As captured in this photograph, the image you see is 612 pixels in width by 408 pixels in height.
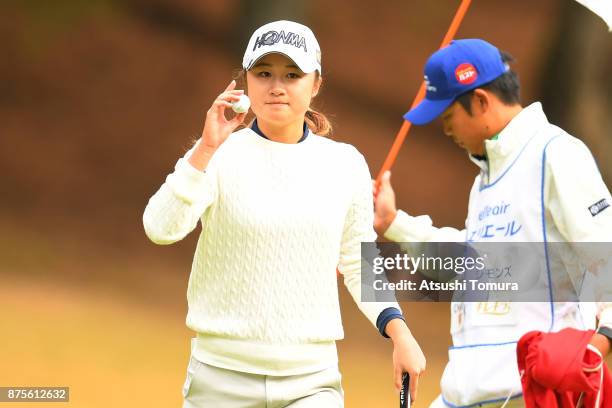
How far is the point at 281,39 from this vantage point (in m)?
2.43

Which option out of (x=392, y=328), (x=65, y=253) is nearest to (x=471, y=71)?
(x=392, y=328)

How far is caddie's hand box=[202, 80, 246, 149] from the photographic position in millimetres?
2250

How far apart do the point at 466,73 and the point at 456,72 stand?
0.08 feet

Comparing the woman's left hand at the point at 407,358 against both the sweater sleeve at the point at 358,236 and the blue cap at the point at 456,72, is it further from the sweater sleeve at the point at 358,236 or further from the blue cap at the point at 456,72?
the blue cap at the point at 456,72

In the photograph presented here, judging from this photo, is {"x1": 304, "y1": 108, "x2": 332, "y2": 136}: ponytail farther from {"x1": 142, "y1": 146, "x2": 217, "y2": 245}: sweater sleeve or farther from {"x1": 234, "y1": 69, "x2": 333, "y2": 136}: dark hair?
{"x1": 142, "y1": 146, "x2": 217, "y2": 245}: sweater sleeve

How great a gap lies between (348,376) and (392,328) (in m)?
2.88

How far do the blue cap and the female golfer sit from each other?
0.44m

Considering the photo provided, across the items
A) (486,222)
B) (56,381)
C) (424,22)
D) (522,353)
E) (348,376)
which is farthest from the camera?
(424,22)

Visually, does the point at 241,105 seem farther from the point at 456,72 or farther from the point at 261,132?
the point at 456,72

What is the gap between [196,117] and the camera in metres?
5.61

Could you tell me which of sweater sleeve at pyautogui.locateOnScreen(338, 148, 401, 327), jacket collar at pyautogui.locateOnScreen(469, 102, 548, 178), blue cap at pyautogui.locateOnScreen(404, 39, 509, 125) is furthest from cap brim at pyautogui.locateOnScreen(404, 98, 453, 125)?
sweater sleeve at pyautogui.locateOnScreen(338, 148, 401, 327)

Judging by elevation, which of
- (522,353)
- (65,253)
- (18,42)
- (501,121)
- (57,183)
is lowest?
(522,353)

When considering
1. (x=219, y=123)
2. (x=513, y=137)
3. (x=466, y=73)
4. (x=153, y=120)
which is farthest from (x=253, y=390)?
(x=153, y=120)

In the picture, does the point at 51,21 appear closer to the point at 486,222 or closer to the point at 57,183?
the point at 57,183
